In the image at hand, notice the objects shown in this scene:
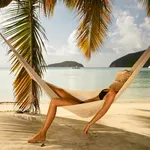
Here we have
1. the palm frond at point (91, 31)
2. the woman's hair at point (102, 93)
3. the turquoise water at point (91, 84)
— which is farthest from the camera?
the turquoise water at point (91, 84)

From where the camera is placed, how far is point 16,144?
1.98m

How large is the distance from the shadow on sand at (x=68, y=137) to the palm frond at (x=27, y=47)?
449mm

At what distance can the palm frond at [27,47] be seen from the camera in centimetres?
312

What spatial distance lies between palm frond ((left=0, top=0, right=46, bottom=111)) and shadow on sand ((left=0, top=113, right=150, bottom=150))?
1.47ft

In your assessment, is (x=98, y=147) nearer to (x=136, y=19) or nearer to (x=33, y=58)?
(x=33, y=58)

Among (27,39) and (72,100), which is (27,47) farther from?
(72,100)

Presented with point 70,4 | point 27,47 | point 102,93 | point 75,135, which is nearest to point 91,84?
point 70,4

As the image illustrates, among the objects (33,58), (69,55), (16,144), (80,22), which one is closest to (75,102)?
(16,144)

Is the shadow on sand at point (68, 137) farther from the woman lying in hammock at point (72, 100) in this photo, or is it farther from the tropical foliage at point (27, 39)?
the tropical foliage at point (27, 39)

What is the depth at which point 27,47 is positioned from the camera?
10.4ft

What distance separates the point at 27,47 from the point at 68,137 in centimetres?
128

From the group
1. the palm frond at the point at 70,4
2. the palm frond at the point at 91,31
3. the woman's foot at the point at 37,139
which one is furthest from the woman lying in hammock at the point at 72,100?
the palm frond at the point at 70,4

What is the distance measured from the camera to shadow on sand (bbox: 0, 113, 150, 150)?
2.01 meters

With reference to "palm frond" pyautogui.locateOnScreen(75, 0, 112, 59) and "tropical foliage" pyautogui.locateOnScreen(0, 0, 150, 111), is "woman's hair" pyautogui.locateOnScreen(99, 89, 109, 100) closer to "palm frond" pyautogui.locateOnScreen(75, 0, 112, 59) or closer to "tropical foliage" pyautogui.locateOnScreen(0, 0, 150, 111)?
"tropical foliage" pyautogui.locateOnScreen(0, 0, 150, 111)
